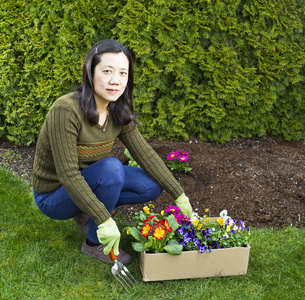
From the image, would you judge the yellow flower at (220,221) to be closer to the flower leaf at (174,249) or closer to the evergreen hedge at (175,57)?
the flower leaf at (174,249)

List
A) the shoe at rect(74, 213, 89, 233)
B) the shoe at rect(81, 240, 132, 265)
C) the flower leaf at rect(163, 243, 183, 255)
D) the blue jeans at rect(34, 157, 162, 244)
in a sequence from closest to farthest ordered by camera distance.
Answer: the flower leaf at rect(163, 243, 183, 255)
the blue jeans at rect(34, 157, 162, 244)
the shoe at rect(81, 240, 132, 265)
the shoe at rect(74, 213, 89, 233)

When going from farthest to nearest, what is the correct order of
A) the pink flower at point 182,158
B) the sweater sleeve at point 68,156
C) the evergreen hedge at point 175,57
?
the evergreen hedge at point 175,57, the pink flower at point 182,158, the sweater sleeve at point 68,156

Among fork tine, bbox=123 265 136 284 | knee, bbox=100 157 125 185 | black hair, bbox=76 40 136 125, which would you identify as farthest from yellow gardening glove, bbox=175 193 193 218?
black hair, bbox=76 40 136 125

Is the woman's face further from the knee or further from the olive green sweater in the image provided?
the knee

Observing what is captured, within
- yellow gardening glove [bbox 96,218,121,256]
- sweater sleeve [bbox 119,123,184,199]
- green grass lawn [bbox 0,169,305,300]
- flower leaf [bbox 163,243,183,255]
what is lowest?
green grass lawn [bbox 0,169,305,300]

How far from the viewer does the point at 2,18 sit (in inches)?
151

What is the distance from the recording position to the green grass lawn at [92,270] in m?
2.19

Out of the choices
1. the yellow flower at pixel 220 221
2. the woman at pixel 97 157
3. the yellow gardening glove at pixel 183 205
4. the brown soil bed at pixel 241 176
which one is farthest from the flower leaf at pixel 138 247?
the brown soil bed at pixel 241 176

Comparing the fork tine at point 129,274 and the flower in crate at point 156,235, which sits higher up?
the flower in crate at point 156,235

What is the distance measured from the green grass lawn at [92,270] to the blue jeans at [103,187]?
249 mm

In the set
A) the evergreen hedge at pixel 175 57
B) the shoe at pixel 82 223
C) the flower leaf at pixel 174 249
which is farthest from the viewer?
the evergreen hedge at pixel 175 57

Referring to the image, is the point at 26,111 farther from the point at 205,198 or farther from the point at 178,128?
the point at 205,198

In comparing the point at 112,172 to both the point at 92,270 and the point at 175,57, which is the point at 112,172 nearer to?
the point at 92,270

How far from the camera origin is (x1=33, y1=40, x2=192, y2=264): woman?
80.6 inches
